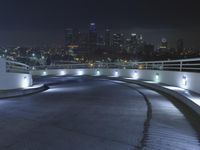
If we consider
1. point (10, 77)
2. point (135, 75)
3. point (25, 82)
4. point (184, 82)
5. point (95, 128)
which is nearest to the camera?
point (95, 128)

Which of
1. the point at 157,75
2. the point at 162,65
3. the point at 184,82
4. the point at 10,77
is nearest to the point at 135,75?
the point at 157,75

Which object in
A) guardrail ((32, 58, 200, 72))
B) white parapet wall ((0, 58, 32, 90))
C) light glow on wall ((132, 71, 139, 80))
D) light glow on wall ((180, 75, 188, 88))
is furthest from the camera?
light glow on wall ((132, 71, 139, 80))

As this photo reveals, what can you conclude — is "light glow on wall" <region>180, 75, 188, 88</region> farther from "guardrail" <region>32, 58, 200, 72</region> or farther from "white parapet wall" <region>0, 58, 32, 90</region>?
"white parapet wall" <region>0, 58, 32, 90</region>

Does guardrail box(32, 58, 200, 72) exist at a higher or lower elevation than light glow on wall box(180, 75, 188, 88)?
higher

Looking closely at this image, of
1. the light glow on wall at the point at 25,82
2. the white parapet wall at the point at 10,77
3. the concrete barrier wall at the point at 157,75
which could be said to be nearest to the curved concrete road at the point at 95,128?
the concrete barrier wall at the point at 157,75

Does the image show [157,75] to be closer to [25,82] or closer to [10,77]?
[25,82]

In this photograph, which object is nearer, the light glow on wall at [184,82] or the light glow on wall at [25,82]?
the light glow on wall at [184,82]

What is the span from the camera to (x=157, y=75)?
2381 centimetres

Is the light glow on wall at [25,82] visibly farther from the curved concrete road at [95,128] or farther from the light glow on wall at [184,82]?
the light glow on wall at [184,82]

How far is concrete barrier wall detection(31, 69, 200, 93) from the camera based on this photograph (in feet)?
49.4

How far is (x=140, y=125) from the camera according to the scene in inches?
336

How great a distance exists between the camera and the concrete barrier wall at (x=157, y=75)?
1507cm

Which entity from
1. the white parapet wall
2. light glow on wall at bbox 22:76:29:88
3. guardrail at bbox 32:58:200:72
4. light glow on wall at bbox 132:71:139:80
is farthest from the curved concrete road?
light glow on wall at bbox 132:71:139:80

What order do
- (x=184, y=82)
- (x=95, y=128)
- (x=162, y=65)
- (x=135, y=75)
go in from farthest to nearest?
(x=135, y=75), (x=162, y=65), (x=184, y=82), (x=95, y=128)
